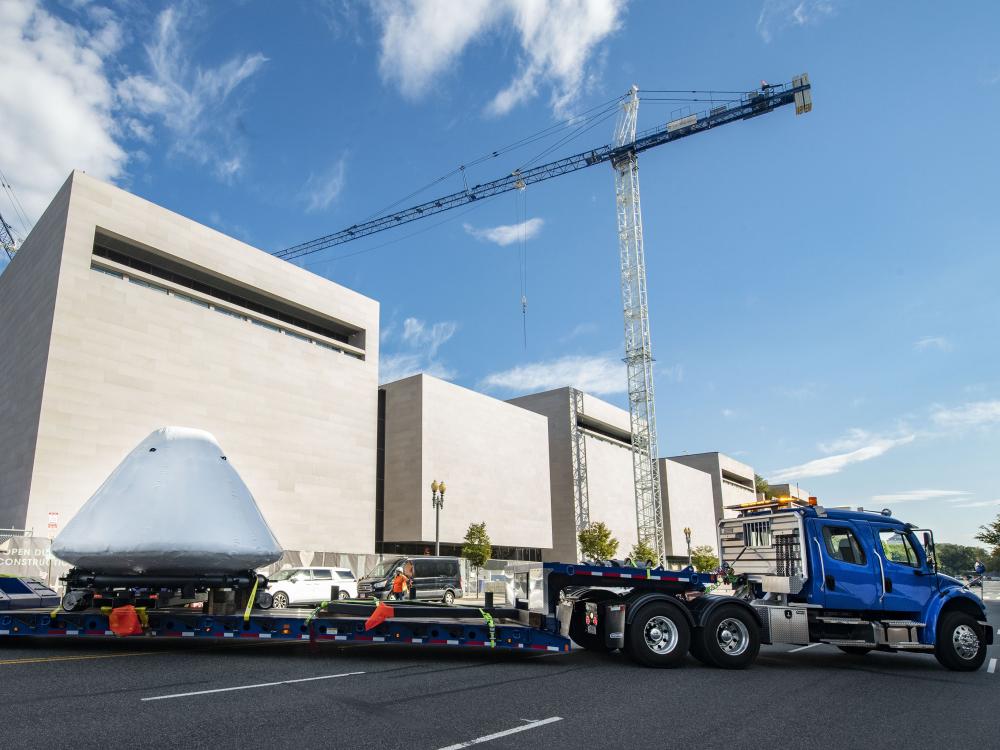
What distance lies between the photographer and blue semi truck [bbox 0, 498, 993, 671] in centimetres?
1038

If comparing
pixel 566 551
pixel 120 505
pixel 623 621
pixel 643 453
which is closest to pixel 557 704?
pixel 623 621

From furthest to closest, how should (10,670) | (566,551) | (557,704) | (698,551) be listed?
1. (698,551)
2. (566,551)
3. (10,670)
4. (557,704)

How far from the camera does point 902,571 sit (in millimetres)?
11297

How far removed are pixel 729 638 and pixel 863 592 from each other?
2454mm

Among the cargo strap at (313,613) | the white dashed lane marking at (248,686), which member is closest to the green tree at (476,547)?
the cargo strap at (313,613)

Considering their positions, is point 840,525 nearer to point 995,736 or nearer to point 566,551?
point 995,736

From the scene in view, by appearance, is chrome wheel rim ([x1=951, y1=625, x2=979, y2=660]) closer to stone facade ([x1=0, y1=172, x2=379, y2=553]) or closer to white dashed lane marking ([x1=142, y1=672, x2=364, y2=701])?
white dashed lane marking ([x1=142, y1=672, x2=364, y2=701])

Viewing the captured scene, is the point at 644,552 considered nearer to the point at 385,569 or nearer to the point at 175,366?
the point at 385,569

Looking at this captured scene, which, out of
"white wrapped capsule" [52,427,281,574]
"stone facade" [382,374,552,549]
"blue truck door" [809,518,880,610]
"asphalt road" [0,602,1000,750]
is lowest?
"asphalt road" [0,602,1000,750]

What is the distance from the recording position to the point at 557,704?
295 inches

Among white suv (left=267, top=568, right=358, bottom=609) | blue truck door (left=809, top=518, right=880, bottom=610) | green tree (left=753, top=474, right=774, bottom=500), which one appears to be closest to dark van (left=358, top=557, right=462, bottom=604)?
white suv (left=267, top=568, right=358, bottom=609)

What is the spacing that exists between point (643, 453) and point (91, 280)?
55.8 meters

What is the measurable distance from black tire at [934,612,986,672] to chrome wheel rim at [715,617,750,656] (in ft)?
10.4

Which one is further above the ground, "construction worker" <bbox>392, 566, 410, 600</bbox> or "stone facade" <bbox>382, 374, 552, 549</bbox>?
"stone facade" <bbox>382, 374, 552, 549</bbox>
